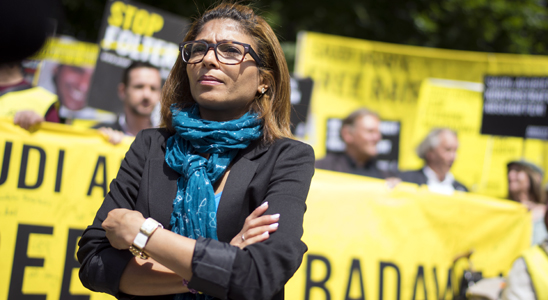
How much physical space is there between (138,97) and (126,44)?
70cm

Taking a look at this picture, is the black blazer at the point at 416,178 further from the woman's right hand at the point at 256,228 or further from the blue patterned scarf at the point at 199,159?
the woman's right hand at the point at 256,228

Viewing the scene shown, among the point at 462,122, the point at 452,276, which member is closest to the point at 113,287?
the point at 452,276

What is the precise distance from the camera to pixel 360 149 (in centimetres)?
511

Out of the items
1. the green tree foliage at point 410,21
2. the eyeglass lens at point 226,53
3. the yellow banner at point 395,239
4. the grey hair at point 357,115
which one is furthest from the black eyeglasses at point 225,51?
the green tree foliage at point 410,21

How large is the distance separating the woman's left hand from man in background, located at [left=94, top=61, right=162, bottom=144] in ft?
9.29

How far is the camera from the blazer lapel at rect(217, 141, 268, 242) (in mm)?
1525

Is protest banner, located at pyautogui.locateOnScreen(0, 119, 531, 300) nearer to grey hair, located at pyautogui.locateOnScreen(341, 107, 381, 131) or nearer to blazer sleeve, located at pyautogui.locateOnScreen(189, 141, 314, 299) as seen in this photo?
grey hair, located at pyautogui.locateOnScreen(341, 107, 381, 131)

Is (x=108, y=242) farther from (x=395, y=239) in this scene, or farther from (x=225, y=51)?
(x=395, y=239)

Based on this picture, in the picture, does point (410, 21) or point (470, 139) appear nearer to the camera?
point (470, 139)

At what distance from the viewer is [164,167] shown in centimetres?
163

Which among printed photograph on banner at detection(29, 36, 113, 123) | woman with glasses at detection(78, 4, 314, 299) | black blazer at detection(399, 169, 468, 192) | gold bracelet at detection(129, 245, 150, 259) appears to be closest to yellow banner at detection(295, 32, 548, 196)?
black blazer at detection(399, 169, 468, 192)

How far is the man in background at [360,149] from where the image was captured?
5078 millimetres

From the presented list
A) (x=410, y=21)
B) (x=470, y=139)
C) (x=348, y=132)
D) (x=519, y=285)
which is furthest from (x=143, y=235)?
(x=410, y=21)

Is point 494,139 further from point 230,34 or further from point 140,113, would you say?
point 230,34
